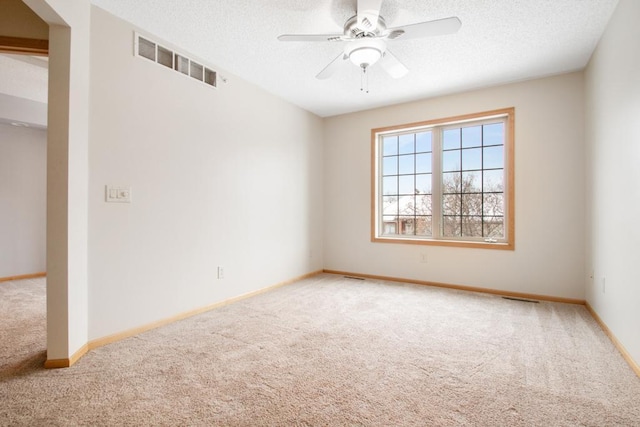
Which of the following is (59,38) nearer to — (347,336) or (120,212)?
(120,212)

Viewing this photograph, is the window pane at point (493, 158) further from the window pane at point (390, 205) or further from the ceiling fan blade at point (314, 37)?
the ceiling fan blade at point (314, 37)

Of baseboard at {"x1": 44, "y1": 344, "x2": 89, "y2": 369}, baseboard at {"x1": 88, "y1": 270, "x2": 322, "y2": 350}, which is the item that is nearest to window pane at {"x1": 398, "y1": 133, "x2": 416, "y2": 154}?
baseboard at {"x1": 88, "y1": 270, "x2": 322, "y2": 350}

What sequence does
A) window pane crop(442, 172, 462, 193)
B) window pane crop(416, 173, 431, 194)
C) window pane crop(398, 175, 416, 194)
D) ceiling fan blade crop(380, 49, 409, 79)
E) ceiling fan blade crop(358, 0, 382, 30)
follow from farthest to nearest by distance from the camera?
window pane crop(398, 175, 416, 194), window pane crop(416, 173, 431, 194), window pane crop(442, 172, 462, 193), ceiling fan blade crop(380, 49, 409, 79), ceiling fan blade crop(358, 0, 382, 30)

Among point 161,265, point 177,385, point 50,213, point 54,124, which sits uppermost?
point 54,124

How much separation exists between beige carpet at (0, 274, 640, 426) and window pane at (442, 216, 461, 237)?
1.29 meters

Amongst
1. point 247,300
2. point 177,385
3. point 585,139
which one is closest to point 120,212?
point 177,385

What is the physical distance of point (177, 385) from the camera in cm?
175

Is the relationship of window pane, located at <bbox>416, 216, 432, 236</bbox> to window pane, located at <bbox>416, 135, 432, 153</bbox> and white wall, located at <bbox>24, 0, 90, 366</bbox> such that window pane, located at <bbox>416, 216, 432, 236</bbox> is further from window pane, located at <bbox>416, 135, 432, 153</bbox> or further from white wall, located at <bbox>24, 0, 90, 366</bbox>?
white wall, located at <bbox>24, 0, 90, 366</bbox>

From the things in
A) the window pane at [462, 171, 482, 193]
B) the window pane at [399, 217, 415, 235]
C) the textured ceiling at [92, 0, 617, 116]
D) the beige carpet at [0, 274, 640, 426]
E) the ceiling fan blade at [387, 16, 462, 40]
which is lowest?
the beige carpet at [0, 274, 640, 426]

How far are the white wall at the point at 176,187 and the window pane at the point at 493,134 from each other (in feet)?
8.55

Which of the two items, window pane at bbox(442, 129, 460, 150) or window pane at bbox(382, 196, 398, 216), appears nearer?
window pane at bbox(442, 129, 460, 150)

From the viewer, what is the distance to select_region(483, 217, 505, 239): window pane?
3.82 metres

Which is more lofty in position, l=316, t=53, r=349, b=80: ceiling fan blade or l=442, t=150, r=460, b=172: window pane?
l=316, t=53, r=349, b=80: ceiling fan blade

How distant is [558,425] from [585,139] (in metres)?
3.07
